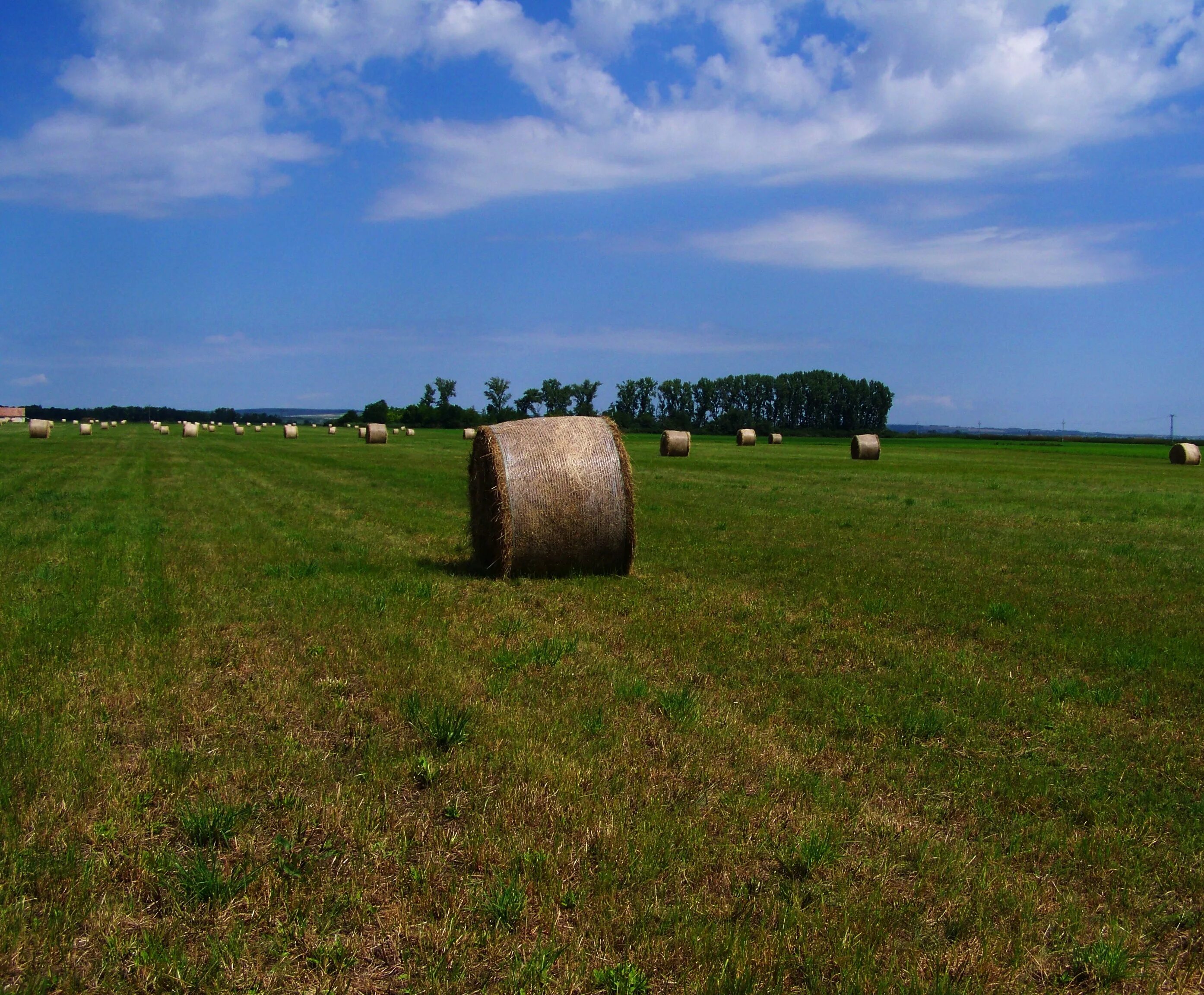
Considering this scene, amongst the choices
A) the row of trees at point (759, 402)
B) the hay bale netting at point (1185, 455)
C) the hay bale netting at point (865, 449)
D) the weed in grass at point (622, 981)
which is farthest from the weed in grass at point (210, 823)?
the row of trees at point (759, 402)

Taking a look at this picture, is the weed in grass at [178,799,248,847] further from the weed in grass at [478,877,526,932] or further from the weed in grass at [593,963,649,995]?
the weed in grass at [593,963,649,995]

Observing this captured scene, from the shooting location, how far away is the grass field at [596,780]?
147 inches

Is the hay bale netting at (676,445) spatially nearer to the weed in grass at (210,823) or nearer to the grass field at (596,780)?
the grass field at (596,780)

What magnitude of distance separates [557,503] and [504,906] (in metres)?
8.13

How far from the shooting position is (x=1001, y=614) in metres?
9.88

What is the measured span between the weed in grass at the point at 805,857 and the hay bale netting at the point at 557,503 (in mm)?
7578

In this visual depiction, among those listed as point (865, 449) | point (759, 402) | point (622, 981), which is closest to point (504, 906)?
point (622, 981)

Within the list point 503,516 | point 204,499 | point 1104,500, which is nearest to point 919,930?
point 503,516

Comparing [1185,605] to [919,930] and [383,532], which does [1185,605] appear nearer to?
[919,930]

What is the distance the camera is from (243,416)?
167 metres

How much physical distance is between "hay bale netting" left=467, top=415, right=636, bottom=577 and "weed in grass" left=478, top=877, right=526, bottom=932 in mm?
7818

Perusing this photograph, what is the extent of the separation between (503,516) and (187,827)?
7333 millimetres

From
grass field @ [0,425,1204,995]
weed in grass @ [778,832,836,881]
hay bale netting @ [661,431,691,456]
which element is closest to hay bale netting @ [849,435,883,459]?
hay bale netting @ [661,431,691,456]

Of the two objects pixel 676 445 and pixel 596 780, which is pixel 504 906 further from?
pixel 676 445
